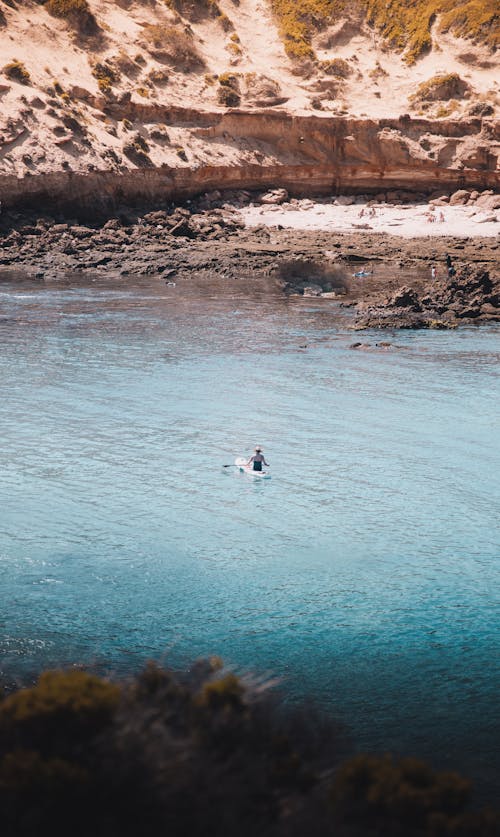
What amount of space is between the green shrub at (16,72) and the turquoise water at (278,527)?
101 feet

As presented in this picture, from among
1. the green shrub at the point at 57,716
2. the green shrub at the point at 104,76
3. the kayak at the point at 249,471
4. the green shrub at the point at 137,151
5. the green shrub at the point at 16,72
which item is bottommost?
the green shrub at the point at 57,716

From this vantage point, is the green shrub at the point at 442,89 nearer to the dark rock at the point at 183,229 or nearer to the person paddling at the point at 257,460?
the dark rock at the point at 183,229

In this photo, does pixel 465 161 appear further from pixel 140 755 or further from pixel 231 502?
pixel 140 755

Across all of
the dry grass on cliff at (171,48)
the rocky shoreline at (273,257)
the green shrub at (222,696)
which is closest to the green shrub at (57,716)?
the green shrub at (222,696)

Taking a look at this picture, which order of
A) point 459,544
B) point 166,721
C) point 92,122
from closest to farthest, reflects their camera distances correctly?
point 166,721, point 459,544, point 92,122

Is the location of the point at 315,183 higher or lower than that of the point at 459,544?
higher

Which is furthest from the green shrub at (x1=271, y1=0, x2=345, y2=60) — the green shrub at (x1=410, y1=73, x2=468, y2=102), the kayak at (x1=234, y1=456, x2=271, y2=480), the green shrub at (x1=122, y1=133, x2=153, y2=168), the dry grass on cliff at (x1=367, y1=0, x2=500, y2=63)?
the kayak at (x1=234, y1=456, x2=271, y2=480)

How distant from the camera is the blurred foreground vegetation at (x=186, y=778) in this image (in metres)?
4.81

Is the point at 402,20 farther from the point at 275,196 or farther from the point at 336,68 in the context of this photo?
the point at 275,196

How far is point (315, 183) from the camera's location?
2330 inches

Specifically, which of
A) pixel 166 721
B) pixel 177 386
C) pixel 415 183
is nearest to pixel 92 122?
pixel 415 183

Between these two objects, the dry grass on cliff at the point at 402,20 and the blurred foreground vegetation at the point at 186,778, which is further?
the dry grass on cliff at the point at 402,20

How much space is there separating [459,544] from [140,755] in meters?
8.76

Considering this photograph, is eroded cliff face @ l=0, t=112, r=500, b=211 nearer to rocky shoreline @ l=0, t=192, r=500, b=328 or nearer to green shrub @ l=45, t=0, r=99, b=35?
rocky shoreline @ l=0, t=192, r=500, b=328
